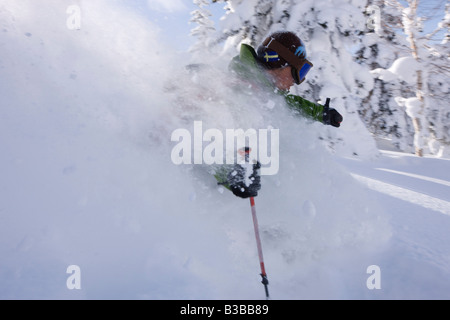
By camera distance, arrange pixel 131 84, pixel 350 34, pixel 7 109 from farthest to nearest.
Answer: pixel 350 34
pixel 131 84
pixel 7 109

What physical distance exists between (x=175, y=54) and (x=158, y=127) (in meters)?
1.00

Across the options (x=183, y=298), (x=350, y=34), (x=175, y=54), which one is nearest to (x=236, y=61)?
(x=175, y=54)

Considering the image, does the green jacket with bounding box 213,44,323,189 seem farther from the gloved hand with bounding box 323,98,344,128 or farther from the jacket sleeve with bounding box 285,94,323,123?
the gloved hand with bounding box 323,98,344,128

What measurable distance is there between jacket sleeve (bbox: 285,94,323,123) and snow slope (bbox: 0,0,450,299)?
0.52ft

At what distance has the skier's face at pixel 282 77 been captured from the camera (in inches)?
112

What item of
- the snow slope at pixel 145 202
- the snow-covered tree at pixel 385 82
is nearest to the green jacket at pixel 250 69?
the snow slope at pixel 145 202

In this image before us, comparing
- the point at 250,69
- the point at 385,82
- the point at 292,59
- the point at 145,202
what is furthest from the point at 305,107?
the point at 385,82

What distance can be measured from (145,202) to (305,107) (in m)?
2.03

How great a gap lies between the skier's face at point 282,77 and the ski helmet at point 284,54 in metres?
0.04

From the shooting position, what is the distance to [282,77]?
2.88 meters

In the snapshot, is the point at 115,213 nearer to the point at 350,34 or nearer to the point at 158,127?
the point at 158,127

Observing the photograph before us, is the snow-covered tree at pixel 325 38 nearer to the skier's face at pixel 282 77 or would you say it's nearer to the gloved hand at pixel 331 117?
the gloved hand at pixel 331 117
